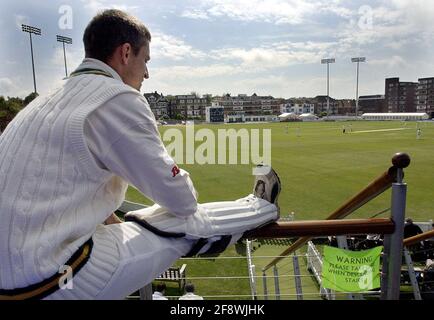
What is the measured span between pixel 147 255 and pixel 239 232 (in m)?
0.39

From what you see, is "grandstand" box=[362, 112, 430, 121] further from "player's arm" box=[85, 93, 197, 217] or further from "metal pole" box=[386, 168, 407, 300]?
"player's arm" box=[85, 93, 197, 217]

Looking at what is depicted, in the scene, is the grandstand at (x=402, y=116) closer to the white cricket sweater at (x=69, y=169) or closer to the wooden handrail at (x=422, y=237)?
the wooden handrail at (x=422, y=237)

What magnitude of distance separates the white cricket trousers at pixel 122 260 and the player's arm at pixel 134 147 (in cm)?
19

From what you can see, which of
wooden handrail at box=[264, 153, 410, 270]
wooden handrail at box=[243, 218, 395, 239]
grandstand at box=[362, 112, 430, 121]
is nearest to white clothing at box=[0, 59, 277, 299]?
wooden handrail at box=[243, 218, 395, 239]

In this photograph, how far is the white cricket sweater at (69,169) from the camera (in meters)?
1.26

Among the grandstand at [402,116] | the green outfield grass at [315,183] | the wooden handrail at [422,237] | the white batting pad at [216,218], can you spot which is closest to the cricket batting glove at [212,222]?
the white batting pad at [216,218]

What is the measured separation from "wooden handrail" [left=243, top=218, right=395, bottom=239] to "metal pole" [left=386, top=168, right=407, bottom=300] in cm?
4

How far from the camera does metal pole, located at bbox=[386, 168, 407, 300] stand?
166cm

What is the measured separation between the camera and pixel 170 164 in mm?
1435

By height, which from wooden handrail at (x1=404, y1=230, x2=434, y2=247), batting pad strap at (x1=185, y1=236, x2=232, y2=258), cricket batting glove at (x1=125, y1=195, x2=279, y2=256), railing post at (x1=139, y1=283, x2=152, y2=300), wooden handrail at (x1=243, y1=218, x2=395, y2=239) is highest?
cricket batting glove at (x1=125, y1=195, x2=279, y2=256)

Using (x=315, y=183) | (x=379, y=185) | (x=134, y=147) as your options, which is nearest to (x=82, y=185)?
(x=134, y=147)

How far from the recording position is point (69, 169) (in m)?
1.33
